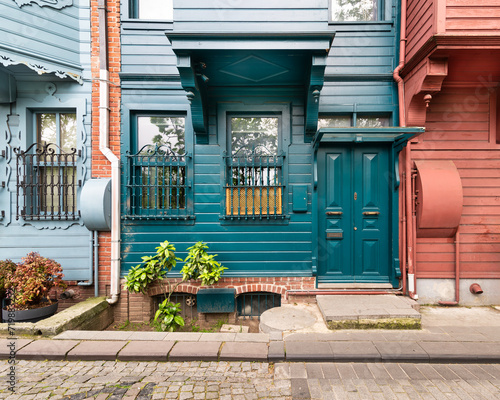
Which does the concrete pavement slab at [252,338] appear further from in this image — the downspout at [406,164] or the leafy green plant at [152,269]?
the downspout at [406,164]

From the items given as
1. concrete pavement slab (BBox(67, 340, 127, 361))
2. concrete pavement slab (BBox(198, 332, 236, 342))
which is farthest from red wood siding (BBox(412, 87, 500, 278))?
concrete pavement slab (BBox(67, 340, 127, 361))

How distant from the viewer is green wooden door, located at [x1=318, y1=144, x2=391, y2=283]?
4559 millimetres

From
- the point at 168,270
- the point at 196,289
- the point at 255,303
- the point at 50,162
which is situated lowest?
the point at 255,303

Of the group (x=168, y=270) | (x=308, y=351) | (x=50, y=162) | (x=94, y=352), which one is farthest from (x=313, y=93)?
(x=50, y=162)

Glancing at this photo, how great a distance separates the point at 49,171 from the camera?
15.1ft

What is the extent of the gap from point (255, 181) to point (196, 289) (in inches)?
87.6

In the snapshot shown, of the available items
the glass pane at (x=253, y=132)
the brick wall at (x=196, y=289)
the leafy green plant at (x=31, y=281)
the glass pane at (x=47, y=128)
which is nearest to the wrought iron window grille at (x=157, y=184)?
the glass pane at (x=253, y=132)

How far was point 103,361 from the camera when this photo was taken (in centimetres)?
298

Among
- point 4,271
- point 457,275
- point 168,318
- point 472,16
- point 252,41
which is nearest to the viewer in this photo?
point 252,41

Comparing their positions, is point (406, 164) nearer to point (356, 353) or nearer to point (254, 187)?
point (254, 187)

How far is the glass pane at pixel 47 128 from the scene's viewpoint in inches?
183

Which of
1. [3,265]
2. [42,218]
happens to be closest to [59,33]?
[42,218]

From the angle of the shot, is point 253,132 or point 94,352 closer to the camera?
point 94,352

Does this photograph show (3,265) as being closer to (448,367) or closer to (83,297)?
(83,297)
